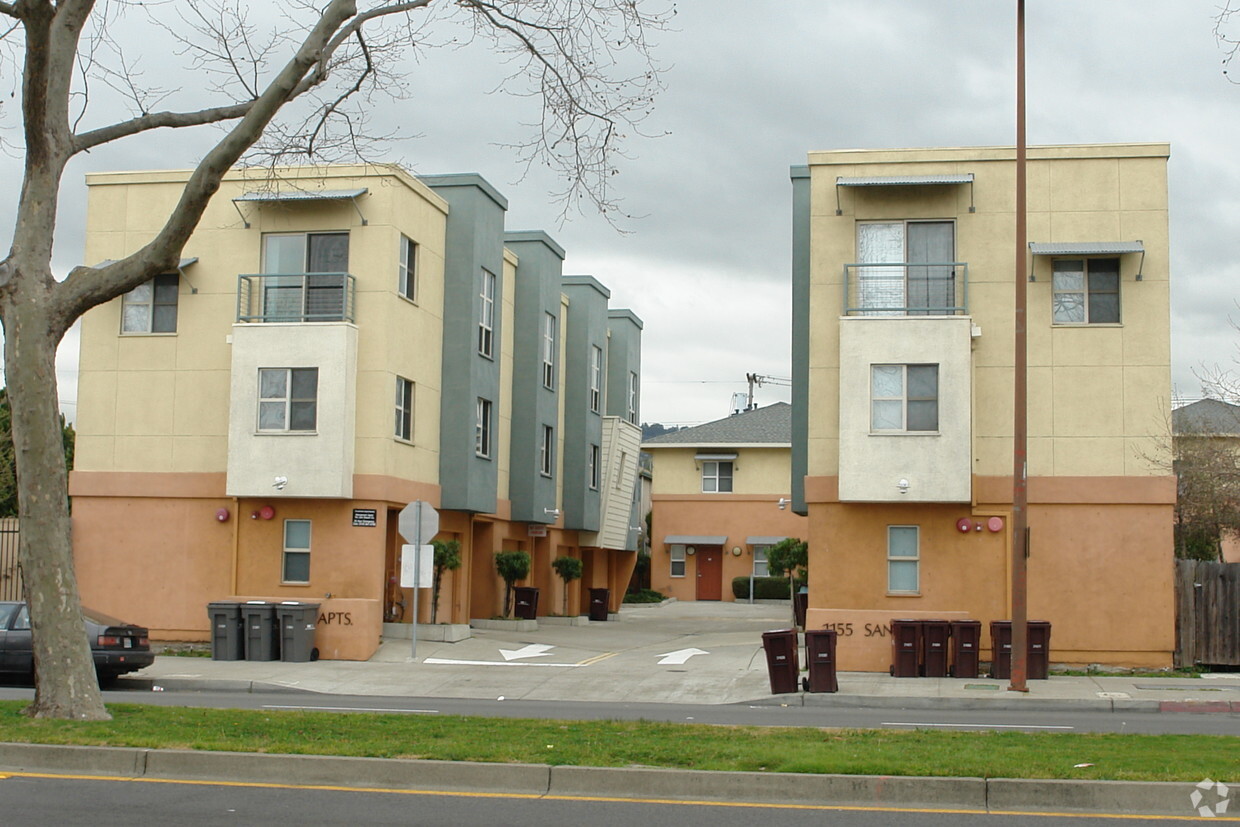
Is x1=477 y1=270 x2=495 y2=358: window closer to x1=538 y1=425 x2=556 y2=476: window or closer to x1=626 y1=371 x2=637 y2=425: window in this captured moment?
x1=538 y1=425 x2=556 y2=476: window

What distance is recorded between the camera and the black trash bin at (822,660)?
20.1 m

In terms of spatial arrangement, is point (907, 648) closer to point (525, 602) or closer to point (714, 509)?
point (525, 602)

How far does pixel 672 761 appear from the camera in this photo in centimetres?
1084

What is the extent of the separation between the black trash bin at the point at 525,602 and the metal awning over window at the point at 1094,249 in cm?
1447

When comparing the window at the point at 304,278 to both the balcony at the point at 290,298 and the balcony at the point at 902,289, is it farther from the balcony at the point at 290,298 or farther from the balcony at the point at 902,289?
the balcony at the point at 902,289

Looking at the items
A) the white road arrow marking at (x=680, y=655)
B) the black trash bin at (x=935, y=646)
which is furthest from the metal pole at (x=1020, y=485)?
the white road arrow marking at (x=680, y=655)

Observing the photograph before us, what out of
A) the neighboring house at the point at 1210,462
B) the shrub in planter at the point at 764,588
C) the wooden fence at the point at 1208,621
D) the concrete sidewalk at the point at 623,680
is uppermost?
the neighboring house at the point at 1210,462

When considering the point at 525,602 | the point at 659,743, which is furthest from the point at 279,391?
the point at 659,743

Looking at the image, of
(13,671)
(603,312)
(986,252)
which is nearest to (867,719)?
(986,252)

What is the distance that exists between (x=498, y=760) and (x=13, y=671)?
12.4 metres

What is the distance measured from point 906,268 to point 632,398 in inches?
819

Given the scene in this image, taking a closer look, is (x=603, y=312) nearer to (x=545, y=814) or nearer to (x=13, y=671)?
(x=13, y=671)

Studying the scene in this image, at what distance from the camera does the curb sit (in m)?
9.78

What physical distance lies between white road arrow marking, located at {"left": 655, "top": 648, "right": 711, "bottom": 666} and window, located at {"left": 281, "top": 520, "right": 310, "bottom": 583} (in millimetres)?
6865
